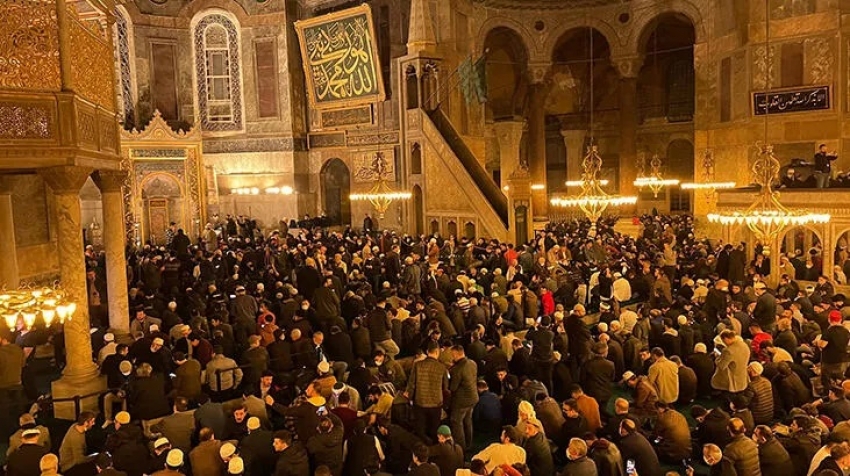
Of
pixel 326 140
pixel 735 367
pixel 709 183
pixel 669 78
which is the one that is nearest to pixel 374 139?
pixel 326 140

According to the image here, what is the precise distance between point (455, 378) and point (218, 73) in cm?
1754

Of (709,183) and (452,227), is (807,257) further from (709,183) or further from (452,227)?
(452,227)

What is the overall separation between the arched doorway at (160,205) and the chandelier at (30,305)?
1339 cm

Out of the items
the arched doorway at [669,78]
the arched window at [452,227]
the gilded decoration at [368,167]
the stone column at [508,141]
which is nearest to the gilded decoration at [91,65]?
the arched window at [452,227]

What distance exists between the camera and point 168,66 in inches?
830

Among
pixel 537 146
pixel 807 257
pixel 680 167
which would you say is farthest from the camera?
pixel 680 167

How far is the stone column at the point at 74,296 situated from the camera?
729 cm

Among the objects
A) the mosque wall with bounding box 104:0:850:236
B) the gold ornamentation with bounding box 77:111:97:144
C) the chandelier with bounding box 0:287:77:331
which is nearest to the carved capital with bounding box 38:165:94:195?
the gold ornamentation with bounding box 77:111:97:144

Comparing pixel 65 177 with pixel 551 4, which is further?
pixel 551 4

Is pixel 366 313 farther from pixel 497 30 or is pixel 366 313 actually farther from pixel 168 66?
pixel 497 30

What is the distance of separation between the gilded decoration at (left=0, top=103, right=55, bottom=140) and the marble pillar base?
2654mm

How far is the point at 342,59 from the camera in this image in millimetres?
19953

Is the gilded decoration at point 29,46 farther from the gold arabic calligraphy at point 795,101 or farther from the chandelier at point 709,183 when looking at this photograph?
the chandelier at point 709,183

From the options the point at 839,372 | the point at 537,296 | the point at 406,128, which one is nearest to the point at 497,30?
the point at 406,128
